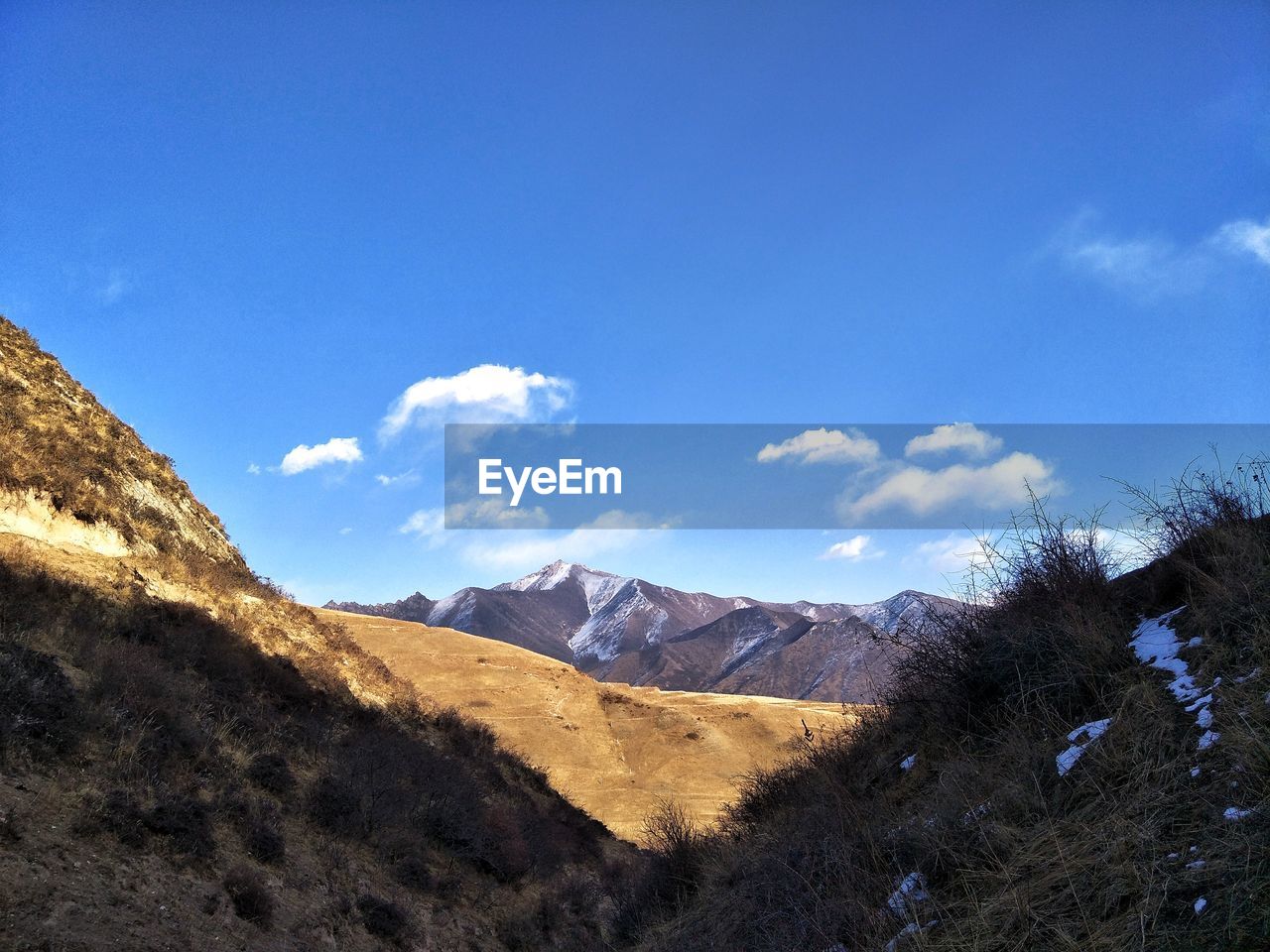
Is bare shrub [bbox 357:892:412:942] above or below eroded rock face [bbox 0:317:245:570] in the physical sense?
below

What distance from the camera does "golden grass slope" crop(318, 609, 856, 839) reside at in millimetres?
47375

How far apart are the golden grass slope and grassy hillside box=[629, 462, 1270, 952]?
33.9 m

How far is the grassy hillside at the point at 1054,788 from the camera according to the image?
3967 mm

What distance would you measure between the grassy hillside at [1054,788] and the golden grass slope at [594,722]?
33.9 metres

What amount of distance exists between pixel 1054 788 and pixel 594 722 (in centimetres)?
5515

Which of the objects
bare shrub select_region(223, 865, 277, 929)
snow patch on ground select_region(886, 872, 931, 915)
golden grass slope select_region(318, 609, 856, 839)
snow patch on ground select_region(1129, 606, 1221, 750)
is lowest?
golden grass slope select_region(318, 609, 856, 839)

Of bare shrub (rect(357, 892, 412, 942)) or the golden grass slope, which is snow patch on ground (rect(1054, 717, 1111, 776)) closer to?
bare shrub (rect(357, 892, 412, 942))

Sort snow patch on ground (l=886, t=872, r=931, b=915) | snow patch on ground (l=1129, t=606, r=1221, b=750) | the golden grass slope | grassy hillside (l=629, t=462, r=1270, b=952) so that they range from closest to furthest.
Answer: grassy hillside (l=629, t=462, r=1270, b=952), snow patch on ground (l=1129, t=606, r=1221, b=750), snow patch on ground (l=886, t=872, r=931, b=915), the golden grass slope

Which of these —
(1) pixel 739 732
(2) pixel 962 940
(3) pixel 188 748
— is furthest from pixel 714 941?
(1) pixel 739 732

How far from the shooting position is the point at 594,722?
188 feet

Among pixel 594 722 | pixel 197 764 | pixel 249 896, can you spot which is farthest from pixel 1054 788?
pixel 594 722

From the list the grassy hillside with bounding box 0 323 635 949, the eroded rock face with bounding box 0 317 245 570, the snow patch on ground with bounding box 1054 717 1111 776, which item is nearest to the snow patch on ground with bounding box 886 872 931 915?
the snow patch on ground with bounding box 1054 717 1111 776

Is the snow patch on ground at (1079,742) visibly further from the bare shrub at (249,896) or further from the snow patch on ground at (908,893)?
the bare shrub at (249,896)

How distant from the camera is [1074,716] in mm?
6289
